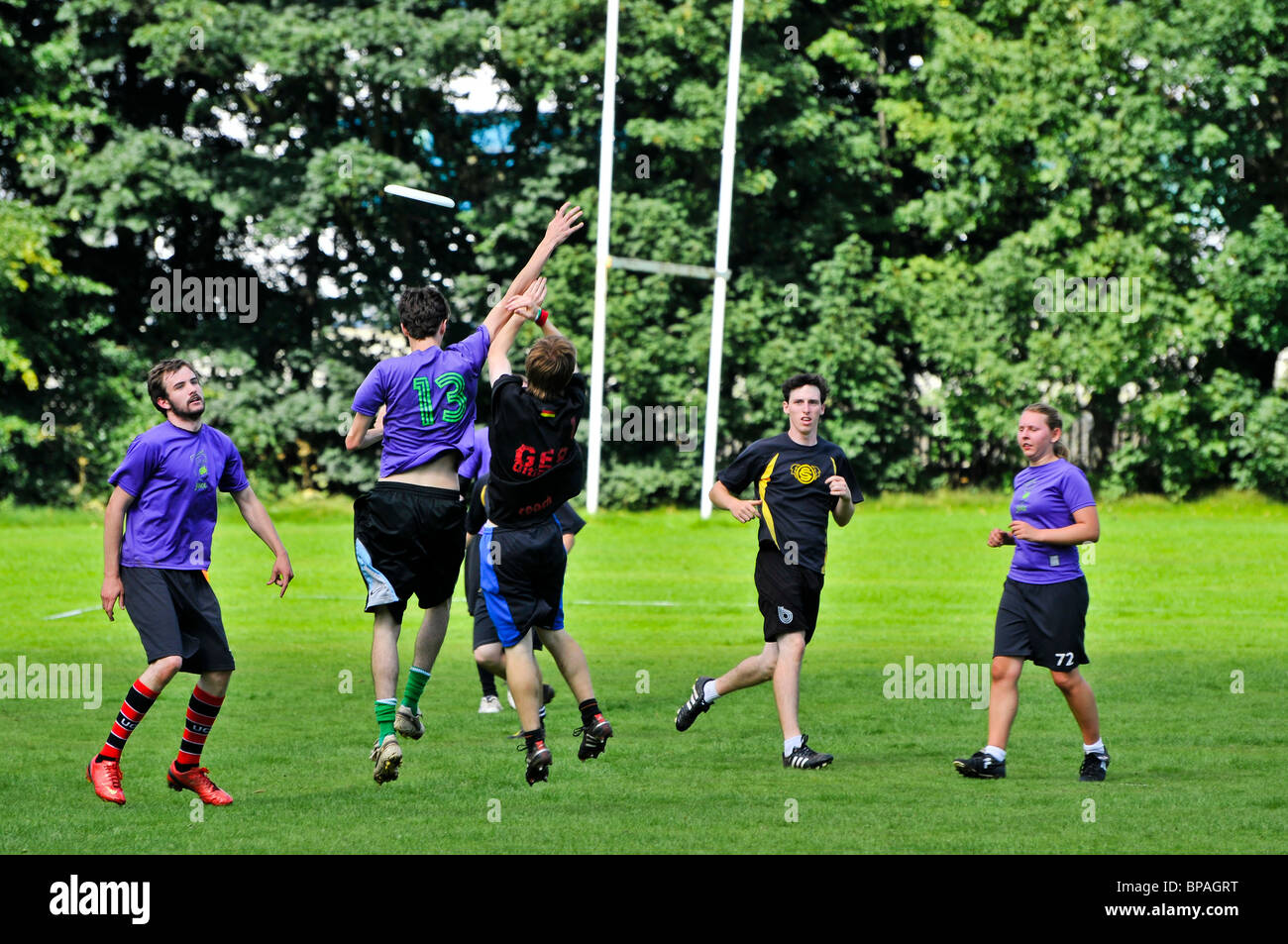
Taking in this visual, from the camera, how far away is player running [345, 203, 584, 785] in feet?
26.3

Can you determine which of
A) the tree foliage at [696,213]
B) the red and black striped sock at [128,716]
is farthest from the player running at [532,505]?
the tree foliage at [696,213]

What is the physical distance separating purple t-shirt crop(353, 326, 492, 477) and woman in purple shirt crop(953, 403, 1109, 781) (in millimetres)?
2813

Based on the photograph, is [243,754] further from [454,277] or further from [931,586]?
[454,277]

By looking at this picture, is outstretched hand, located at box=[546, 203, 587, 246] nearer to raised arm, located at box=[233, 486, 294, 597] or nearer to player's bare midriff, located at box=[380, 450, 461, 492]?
player's bare midriff, located at box=[380, 450, 461, 492]

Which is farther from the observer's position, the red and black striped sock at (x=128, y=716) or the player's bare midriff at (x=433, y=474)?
the player's bare midriff at (x=433, y=474)

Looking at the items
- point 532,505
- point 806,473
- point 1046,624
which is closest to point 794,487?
point 806,473

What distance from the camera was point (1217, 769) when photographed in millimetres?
8867

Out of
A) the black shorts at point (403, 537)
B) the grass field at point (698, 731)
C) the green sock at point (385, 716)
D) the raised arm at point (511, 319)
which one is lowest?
the grass field at point (698, 731)

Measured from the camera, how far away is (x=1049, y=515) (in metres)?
8.59

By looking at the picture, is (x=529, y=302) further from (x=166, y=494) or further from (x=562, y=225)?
(x=166, y=494)

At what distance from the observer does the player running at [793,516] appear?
351 inches

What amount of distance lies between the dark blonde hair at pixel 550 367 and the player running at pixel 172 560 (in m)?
1.42

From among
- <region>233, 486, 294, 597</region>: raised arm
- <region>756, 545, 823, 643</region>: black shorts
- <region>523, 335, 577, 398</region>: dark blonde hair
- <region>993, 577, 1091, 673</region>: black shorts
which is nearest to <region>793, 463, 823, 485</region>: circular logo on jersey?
<region>756, 545, 823, 643</region>: black shorts

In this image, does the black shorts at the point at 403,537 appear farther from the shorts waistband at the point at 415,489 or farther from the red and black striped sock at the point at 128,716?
the red and black striped sock at the point at 128,716
